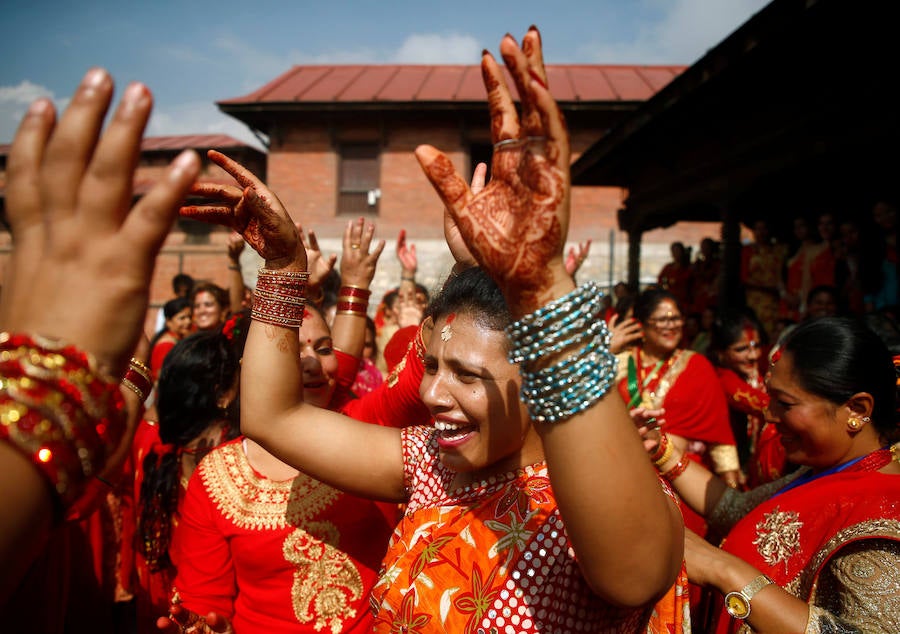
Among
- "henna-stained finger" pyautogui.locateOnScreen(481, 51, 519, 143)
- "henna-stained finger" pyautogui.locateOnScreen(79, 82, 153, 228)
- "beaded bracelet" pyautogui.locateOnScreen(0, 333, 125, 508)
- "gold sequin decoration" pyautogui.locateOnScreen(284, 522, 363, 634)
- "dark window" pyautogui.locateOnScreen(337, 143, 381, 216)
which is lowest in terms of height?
"gold sequin decoration" pyautogui.locateOnScreen(284, 522, 363, 634)

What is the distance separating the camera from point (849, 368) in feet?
6.04

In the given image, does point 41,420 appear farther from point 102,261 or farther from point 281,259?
point 281,259

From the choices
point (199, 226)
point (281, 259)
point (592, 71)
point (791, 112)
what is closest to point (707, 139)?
point (791, 112)

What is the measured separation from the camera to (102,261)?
700 mm

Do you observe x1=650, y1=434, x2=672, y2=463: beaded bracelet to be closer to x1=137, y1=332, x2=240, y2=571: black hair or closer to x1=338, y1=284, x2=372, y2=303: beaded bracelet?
x1=338, y1=284, x2=372, y2=303: beaded bracelet

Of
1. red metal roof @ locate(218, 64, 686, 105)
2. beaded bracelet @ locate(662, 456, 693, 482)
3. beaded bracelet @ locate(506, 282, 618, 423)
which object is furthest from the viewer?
red metal roof @ locate(218, 64, 686, 105)

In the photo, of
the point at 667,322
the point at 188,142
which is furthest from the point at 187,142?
the point at 667,322

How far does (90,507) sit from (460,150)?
42.5 ft

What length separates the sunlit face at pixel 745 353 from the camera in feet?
14.3

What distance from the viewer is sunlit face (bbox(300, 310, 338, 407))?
2137 mm

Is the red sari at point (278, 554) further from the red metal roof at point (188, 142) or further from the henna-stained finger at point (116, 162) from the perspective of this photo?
the red metal roof at point (188, 142)

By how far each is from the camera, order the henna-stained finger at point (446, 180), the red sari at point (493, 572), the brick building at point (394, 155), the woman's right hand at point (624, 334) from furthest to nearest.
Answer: the brick building at point (394, 155)
the woman's right hand at point (624, 334)
the red sari at point (493, 572)
the henna-stained finger at point (446, 180)

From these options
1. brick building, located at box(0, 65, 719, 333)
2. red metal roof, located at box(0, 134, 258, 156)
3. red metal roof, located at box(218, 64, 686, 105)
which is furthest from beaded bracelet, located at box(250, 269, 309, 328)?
red metal roof, located at box(0, 134, 258, 156)

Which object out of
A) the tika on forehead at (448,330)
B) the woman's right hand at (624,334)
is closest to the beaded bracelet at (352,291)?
the tika on forehead at (448,330)
